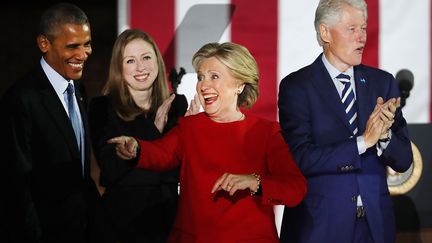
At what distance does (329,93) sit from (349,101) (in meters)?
0.08

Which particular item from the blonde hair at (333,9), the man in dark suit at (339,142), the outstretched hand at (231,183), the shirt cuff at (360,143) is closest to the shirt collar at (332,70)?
the man in dark suit at (339,142)

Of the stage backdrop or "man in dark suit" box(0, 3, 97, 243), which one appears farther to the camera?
the stage backdrop

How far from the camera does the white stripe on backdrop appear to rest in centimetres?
297

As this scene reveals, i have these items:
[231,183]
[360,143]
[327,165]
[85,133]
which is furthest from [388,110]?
[85,133]

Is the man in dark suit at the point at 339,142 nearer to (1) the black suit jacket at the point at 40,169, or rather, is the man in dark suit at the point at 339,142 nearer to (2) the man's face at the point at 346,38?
(2) the man's face at the point at 346,38

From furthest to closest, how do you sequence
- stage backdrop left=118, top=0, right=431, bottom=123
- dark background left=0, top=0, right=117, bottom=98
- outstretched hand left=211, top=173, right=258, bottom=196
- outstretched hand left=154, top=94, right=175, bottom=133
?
stage backdrop left=118, top=0, right=431, bottom=123 < dark background left=0, top=0, right=117, bottom=98 < outstretched hand left=154, top=94, right=175, bottom=133 < outstretched hand left=211, top=173, right=258, bottom=196

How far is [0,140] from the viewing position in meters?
2.30

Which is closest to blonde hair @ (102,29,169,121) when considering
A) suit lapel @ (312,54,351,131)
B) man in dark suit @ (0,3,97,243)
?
man in dark suit @ (0,3,97,243)

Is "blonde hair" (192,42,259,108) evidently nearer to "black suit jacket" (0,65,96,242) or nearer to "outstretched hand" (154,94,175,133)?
"outstretched hand" (154,94,175,133)

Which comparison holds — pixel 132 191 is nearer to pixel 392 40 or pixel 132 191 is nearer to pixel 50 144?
pixel 50 144

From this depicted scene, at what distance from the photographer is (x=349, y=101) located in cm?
257

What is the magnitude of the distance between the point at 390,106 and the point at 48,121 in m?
0.94

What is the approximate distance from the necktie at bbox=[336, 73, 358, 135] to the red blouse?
36 centimetres

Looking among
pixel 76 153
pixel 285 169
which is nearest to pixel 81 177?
pixel 76 153
